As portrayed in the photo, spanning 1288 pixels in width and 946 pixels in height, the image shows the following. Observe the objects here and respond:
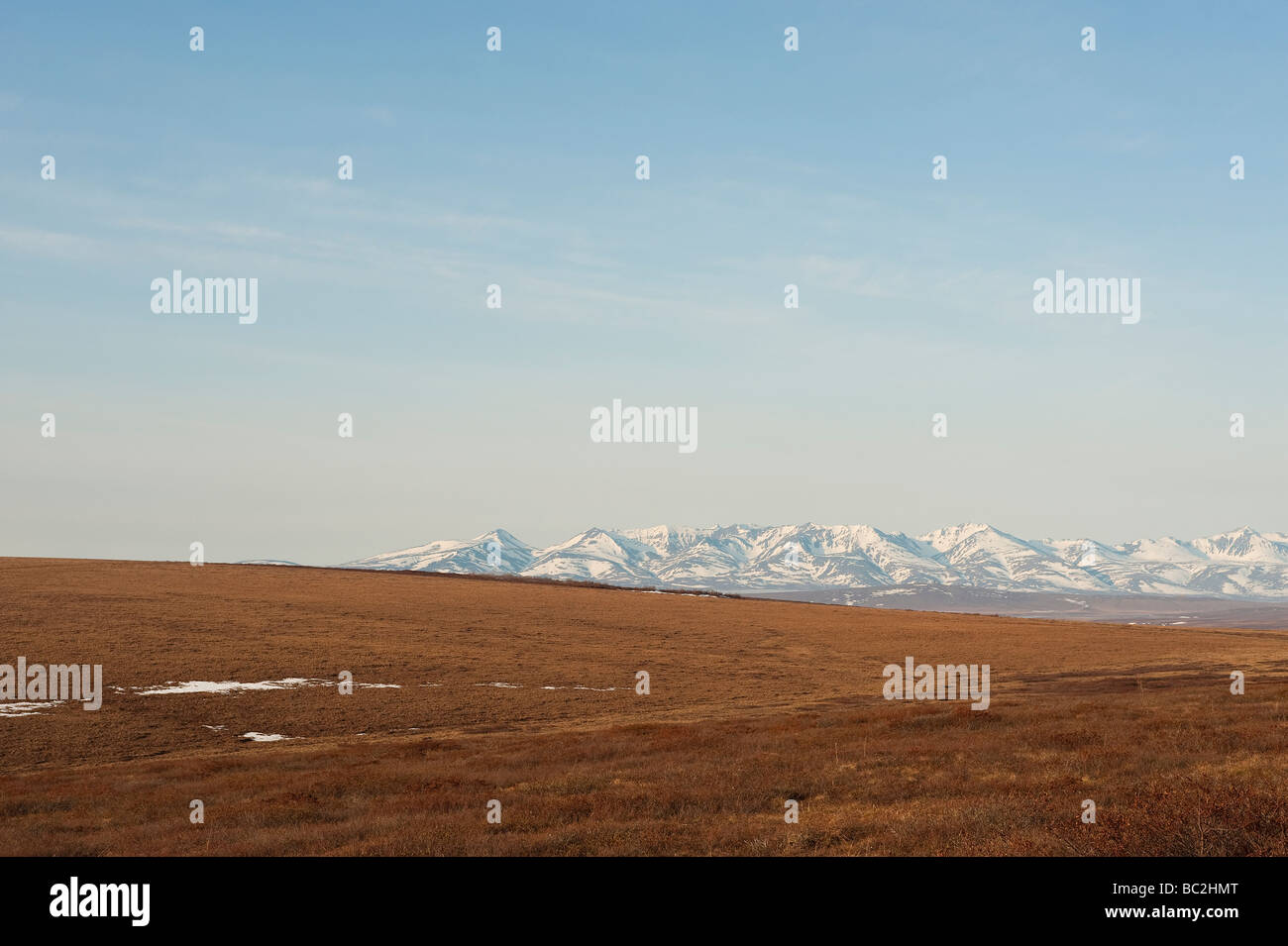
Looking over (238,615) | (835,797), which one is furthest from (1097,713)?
(238,615)

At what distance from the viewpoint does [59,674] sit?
184 feet

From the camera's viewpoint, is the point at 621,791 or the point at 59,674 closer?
the point at 621,791

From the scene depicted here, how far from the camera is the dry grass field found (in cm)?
1870

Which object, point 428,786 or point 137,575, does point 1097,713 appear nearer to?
point 428,786

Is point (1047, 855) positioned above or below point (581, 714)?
above

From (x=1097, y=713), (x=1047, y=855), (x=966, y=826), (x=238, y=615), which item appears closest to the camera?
(x=1047, y=855)

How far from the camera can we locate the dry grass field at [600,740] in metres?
18.7

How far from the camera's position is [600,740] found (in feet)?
128

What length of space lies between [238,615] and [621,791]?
7129 cm

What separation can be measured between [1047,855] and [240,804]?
2158 centimetres

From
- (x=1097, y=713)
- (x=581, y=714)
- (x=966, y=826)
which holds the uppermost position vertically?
(x=966, y=826)

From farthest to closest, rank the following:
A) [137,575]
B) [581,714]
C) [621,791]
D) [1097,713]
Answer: [137,575]
[581,714]
[1097,713]
[621,791]
